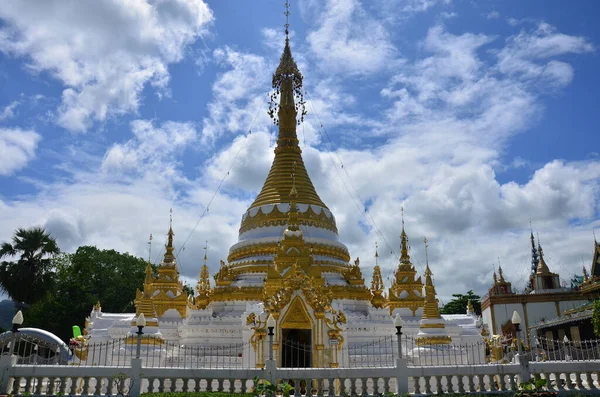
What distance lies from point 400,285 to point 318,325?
12731 millimetres

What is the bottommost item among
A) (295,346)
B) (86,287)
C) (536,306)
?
(295,346)

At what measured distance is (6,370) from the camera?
13719 mm

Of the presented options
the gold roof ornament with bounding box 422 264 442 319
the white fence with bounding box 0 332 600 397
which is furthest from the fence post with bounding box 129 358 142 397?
the gold roof ornament with bounding box 422 264 442 319

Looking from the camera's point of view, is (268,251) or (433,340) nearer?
(433,340)

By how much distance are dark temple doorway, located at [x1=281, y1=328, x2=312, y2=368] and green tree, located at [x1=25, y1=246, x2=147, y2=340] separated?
28.2 m

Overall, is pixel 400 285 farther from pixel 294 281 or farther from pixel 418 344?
pixel 294 281

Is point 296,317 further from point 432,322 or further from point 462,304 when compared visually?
point 462,304

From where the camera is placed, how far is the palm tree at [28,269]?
26500 mm

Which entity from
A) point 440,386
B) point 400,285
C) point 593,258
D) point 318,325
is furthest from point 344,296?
point 593,258

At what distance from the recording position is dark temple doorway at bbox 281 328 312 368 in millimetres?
22453

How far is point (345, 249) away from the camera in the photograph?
117 ft

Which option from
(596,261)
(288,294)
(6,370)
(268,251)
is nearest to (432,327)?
(288,294)

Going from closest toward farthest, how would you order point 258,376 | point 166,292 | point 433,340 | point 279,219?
1. point 258,376
2. point 433,340
3. point 166,292
4. point 279,219

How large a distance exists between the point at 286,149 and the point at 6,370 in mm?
27068
